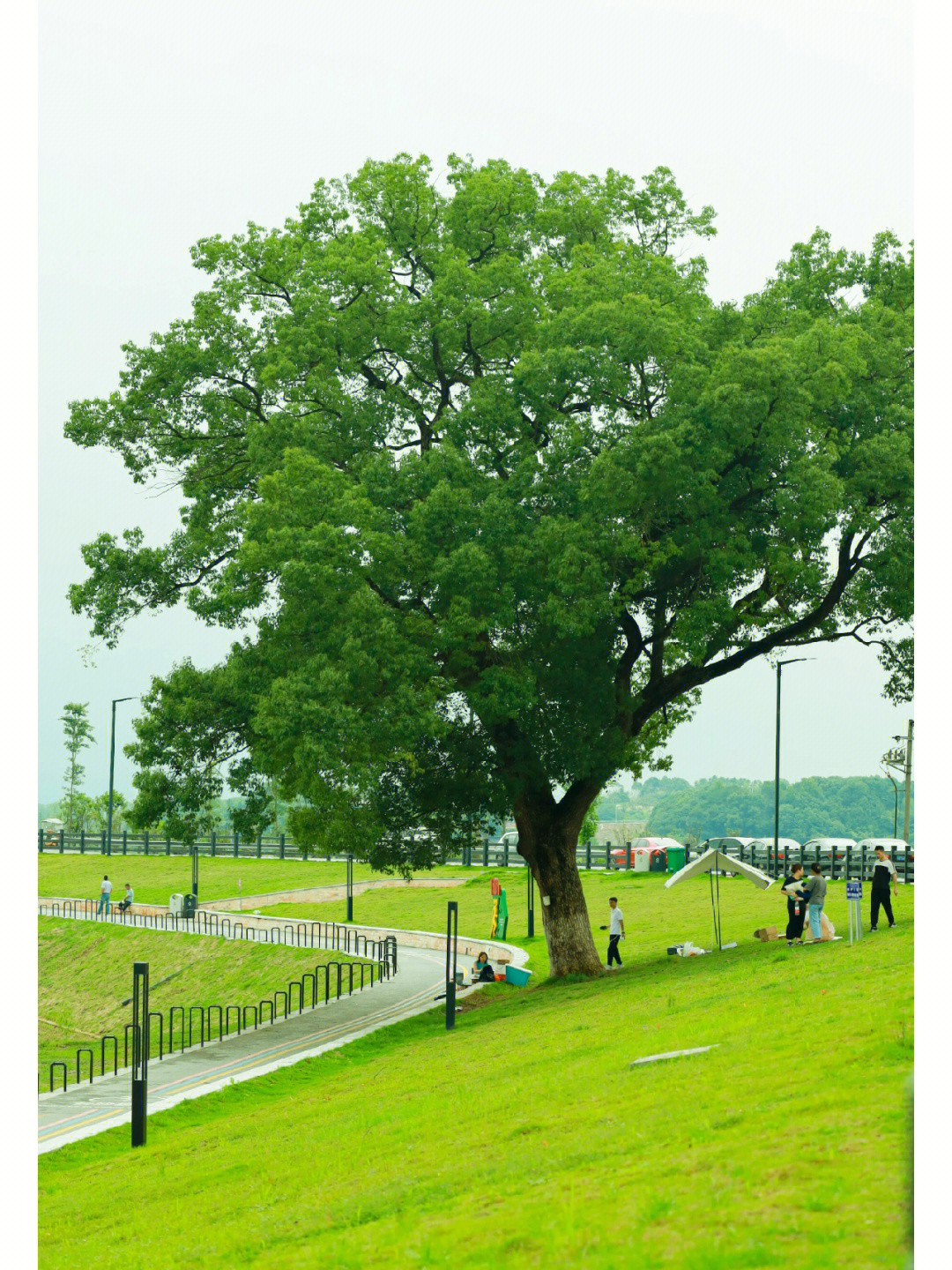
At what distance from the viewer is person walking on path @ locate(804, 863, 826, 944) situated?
76.7 ft

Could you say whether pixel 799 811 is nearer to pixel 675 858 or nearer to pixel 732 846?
pixel 732 846

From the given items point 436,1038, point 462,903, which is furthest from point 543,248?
point 462,903

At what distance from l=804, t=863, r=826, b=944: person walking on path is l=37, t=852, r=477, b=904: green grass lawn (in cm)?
3098

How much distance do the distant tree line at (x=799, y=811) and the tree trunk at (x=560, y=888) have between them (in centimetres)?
12174

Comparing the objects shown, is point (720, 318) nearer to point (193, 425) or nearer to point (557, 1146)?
point (193, 425)

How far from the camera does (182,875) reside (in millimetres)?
57531

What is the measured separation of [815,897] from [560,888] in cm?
517

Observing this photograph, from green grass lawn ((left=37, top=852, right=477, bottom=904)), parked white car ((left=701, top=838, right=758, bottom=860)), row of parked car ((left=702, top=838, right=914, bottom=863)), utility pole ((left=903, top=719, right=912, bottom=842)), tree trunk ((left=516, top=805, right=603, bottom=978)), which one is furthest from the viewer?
utility pole ((left=903, top=719, right=912, bottom=842))

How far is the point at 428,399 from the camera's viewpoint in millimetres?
26578

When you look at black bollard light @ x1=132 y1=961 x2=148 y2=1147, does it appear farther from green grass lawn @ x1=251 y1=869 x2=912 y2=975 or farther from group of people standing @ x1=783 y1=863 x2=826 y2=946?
green grass lawn @ x1=251 y1=869 x2=912 y2=975

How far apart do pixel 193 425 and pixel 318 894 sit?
91.1 feet

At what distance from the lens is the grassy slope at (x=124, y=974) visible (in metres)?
33.2

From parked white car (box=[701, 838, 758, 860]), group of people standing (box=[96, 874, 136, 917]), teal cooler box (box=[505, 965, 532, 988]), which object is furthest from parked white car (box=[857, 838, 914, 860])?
group of people standing (box=[96, 874, 136, 917])

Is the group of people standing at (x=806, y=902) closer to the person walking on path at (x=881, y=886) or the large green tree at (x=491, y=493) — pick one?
the person walking on path at (x=881, y=886)
